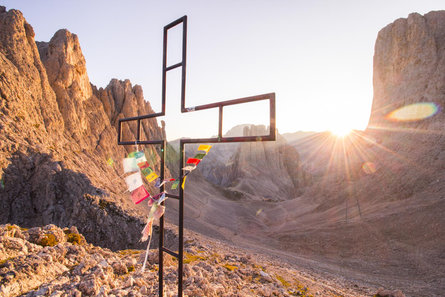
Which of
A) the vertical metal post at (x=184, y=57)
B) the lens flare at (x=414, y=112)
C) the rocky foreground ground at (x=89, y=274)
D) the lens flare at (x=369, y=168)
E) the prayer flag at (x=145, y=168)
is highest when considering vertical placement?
the lens flare at (x=414, y=112)

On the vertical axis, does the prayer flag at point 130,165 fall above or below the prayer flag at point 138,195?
above

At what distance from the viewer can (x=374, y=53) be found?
4538 cm

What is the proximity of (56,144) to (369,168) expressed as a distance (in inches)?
1507

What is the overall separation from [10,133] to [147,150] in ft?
80.6

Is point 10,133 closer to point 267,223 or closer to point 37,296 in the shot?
point 37,296

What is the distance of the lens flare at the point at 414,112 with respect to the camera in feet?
100

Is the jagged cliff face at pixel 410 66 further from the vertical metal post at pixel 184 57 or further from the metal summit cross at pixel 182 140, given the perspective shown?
the vertical metal post at pixel 184 57

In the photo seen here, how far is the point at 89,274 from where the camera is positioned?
4699 millimetres

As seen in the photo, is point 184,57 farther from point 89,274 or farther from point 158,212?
point 89,274

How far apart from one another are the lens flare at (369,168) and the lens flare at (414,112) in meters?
7.39

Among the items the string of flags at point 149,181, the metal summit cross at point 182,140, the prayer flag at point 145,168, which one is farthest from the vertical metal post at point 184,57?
the prayer flag at point 145,168

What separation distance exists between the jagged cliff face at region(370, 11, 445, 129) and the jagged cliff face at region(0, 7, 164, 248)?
36022mm

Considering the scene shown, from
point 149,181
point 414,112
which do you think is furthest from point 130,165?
point 414,112

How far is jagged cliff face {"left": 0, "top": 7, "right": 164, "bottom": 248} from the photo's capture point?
15.1m
